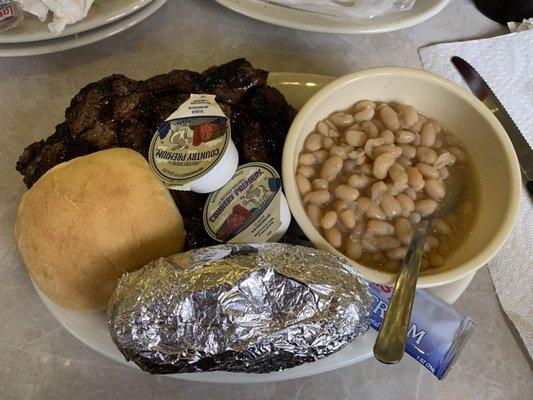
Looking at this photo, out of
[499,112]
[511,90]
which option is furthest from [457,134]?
[511,90]

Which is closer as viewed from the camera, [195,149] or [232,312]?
[232,312]

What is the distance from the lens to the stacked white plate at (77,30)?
1.06 metres

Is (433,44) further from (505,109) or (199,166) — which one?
(199,166)

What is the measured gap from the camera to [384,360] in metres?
0.70

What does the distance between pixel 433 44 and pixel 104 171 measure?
2.73 feet

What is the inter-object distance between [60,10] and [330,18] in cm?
54

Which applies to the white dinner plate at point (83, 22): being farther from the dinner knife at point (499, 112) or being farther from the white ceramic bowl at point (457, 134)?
the dinner knife at point (499, 112)

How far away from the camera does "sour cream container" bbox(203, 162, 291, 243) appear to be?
2.78 feet

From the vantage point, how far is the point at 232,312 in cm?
71

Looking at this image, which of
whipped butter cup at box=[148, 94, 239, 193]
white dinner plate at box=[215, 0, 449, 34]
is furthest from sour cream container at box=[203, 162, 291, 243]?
white dinner plate at box=[215, 0, 449, 34]

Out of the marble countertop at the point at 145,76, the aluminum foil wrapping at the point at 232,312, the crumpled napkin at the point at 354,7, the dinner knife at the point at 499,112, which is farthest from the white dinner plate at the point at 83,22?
the dinner knife at the point at 499,112

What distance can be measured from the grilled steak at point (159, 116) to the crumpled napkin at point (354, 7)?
255 mm

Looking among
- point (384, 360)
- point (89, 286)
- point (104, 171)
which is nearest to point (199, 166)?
point (104, 171)

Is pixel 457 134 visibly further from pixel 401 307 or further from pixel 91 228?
pixel 91 228
